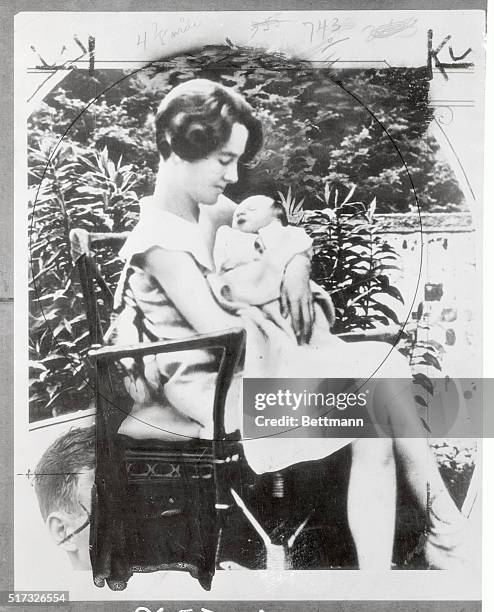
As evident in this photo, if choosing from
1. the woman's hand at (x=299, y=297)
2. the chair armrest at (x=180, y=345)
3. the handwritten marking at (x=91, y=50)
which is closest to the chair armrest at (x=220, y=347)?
the chair armrest at (x=180, y=345)

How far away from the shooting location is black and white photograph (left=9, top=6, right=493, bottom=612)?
1248 mm

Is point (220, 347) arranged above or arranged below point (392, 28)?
below

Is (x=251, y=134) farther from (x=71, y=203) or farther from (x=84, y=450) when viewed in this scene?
(x=84, y=450)

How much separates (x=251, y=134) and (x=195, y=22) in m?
0.31

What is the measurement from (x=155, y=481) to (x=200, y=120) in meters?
0.89

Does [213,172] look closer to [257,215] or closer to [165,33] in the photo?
[257,215]

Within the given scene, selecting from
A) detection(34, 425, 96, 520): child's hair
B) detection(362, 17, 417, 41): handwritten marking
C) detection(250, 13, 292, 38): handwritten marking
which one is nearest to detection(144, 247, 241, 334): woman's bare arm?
detection(34, 425, 96, 520): child's hair

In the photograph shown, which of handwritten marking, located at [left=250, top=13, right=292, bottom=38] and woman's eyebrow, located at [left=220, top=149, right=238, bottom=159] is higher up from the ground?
handwritten marking, located at [left=250, top=13, right=292, bottom=38]

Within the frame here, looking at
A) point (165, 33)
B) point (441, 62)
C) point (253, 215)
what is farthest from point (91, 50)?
point (441, 62)

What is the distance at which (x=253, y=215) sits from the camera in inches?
49.3

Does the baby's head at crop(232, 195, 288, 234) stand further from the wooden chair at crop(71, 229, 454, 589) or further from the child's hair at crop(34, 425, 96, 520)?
the child's hair at crop(34, 425, 96, 520)

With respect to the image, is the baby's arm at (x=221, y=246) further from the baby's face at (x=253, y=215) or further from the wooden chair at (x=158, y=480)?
the wooden chair at (x=158, y=480)

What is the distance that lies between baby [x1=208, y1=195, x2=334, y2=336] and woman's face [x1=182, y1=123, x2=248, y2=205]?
80mm

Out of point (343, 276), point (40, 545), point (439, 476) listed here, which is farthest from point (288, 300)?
point (40, 545)
